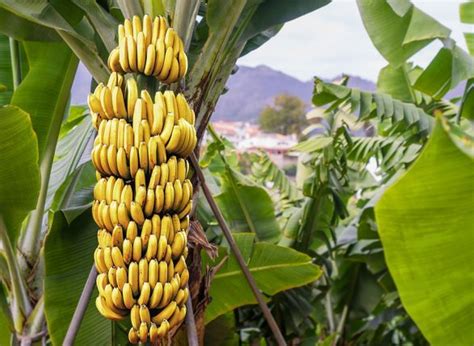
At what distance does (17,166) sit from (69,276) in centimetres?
25

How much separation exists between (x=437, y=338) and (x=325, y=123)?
1.24 m

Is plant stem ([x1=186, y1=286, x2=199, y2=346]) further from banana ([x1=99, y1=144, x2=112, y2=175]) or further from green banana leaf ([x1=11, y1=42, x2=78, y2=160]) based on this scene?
green banana leaf ([x1=11, y1=42, x2=78, y2=160])

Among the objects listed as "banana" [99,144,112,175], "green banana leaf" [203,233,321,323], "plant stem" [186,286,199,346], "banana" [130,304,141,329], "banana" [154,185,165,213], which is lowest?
"green banana leaf" [203,233,321,323]

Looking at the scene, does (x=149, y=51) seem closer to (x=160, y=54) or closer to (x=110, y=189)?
(x=160, y=54)

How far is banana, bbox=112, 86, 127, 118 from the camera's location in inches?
26.0

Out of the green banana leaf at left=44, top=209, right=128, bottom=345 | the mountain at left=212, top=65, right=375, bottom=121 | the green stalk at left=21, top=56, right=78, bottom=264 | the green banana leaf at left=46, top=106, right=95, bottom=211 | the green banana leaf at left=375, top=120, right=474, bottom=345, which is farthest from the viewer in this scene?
the mountain at left=212, top=65, right=375, bottom=121

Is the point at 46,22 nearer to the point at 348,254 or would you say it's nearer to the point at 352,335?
the point at 348,254

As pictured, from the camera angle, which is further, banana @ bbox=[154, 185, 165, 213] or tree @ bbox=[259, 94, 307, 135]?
tree @ bbox=[259, 94, 307, 135]

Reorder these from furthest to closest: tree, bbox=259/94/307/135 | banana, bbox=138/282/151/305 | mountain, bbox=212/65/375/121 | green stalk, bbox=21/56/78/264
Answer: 1. mountain, bbox=212/65/375/121
2. tree, bbox=259/94/307/135
3. green stalk, bbox=21/56/78/264
4. banana, bbox=138/282/151/305

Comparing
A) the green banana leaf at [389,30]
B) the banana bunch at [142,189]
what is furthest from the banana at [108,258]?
the green banana leaf at [389,30]

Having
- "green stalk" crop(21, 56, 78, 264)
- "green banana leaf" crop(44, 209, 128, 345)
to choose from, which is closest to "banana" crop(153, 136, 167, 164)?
"green banana leaf" crop(44, 209, 128, 345)

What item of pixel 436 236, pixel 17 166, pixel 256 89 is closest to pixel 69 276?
pixel 17 166

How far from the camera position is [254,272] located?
1.20 m

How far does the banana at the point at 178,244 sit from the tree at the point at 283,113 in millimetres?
16155
